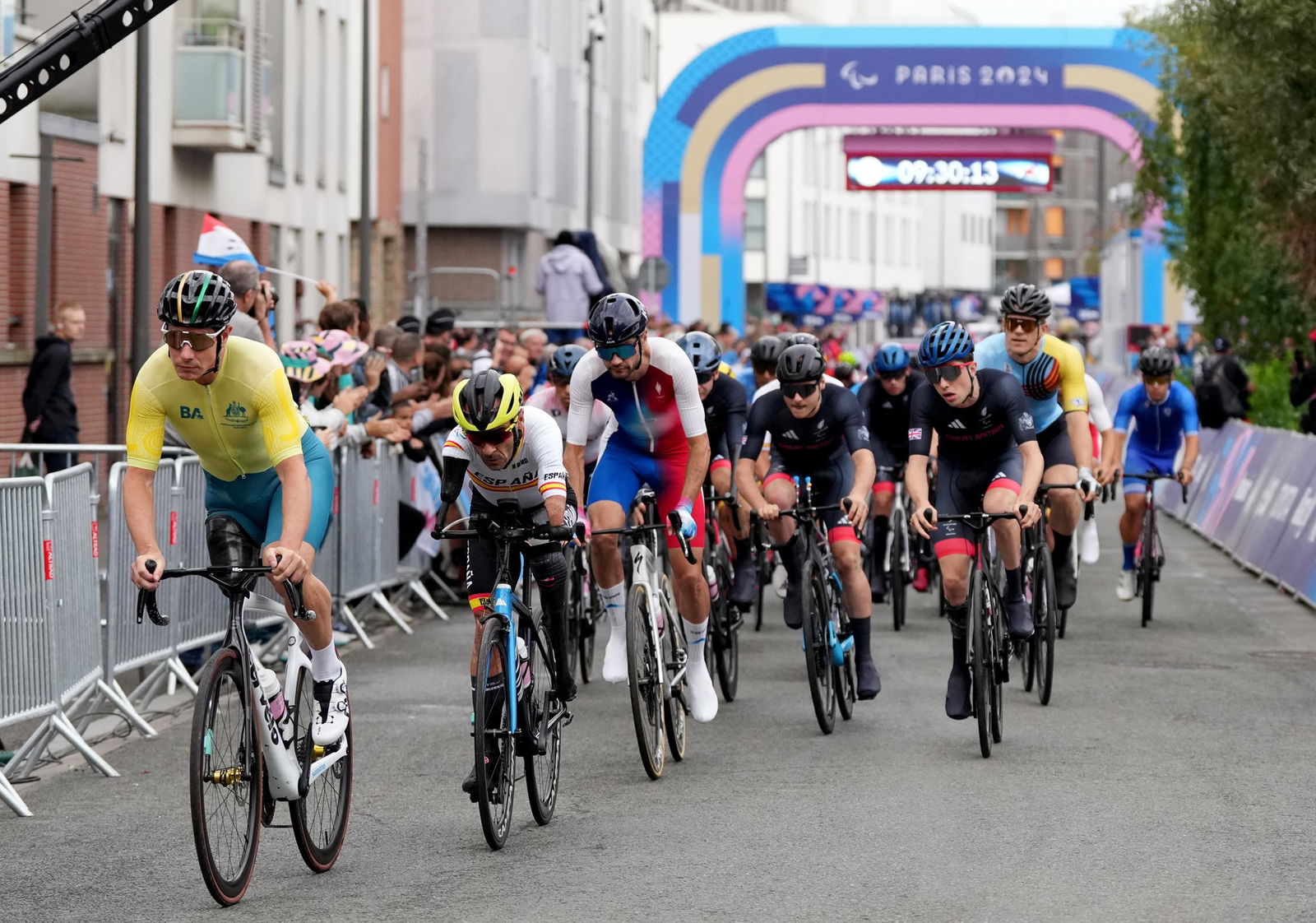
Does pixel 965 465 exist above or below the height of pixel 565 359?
Answer: below

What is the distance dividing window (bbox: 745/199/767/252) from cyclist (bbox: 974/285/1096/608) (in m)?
80.1

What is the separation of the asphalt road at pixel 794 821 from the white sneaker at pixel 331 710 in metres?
0.48

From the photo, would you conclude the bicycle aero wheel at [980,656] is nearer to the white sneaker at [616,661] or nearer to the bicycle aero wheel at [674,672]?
the bicycle aero wheel at [674,672]

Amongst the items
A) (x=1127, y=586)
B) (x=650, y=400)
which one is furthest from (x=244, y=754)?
(x=1127, y=586)

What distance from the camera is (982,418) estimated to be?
36.2 feet

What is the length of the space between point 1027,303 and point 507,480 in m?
4.76

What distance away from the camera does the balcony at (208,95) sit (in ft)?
96.6

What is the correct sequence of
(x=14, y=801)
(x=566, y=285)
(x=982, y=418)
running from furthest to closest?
1. (x=566, y=285)
2. (x=982, y=418)
3. (x=14, y=801)

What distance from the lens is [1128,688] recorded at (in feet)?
41.9

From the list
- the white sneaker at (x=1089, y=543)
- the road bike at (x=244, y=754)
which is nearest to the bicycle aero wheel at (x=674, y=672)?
the road bike at (x=244, y=754)

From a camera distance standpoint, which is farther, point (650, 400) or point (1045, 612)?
point (1045, 612)

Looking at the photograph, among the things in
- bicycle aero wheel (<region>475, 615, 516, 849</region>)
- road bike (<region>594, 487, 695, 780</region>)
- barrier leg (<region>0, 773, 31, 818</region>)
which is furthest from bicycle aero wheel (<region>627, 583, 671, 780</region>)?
barrier leg (<region>0, 773, 31, 818</region>)

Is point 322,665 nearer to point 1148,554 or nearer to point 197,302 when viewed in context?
point 197,302

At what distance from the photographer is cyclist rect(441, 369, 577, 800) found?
848cm
